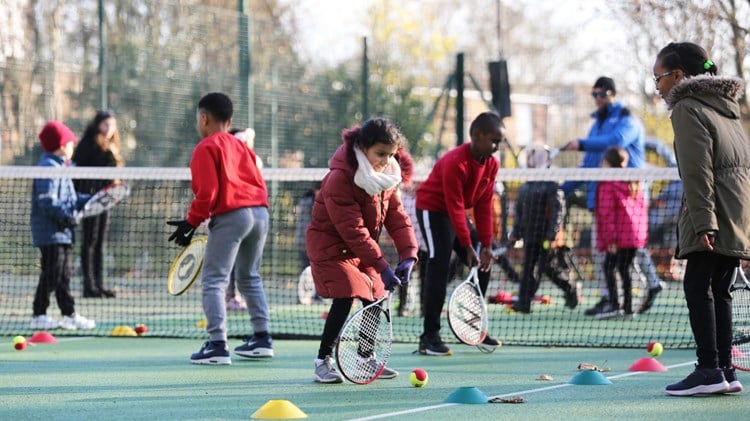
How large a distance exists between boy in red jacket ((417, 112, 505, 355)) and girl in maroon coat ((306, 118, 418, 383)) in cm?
113

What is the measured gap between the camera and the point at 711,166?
20.3 ft

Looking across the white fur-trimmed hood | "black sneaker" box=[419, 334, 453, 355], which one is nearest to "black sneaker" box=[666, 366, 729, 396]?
the white fur-trimmed hood

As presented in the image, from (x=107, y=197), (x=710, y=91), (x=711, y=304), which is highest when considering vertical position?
(x=710, y=91)

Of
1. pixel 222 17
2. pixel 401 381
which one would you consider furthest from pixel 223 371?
pixel 222 17

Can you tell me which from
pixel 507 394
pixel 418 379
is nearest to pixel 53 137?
pixel 418 379

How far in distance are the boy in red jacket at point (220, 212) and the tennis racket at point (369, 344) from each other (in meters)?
1.37

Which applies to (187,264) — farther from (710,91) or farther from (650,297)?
(650,297)

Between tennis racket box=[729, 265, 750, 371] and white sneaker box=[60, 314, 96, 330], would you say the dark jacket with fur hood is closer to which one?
tennis racket box=[729, 265, 750, 371]

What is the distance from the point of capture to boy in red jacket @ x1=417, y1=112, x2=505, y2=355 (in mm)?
8227

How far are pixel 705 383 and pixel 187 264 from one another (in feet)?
11.6

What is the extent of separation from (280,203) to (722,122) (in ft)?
31.0

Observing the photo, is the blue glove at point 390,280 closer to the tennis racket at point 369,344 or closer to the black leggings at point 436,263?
the tennis racket at point 369,344

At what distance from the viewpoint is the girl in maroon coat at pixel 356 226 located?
22.4 feet

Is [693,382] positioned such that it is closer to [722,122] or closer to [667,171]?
[722,122]
